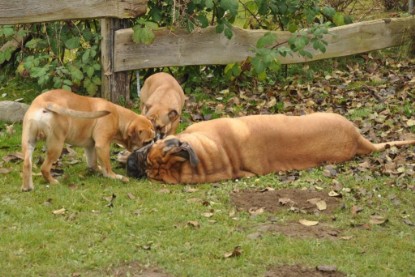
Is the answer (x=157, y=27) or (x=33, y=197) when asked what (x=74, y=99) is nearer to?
(x=33, y=197)

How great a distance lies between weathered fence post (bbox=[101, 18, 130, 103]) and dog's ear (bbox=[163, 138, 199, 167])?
10.1 feet

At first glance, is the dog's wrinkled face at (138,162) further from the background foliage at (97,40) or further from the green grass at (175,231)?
the background foliage at (97,40)

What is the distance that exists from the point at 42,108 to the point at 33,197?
88 cm

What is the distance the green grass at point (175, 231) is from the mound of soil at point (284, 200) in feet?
0.40

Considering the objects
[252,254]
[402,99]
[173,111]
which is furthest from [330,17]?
A: [252,254]

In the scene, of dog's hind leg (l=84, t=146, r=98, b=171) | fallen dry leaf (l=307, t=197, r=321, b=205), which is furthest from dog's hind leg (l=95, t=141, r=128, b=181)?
fallen dry leaf (l=307, t=197, r=321, b=205)

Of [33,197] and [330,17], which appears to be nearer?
[33,197]

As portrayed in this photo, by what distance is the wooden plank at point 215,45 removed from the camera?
36.0 feet

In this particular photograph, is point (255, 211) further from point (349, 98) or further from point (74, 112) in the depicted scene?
point (349, 98)

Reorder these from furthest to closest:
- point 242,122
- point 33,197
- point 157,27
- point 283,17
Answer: point 283,17 < point 157,27 < point 242,122 < point 33,197

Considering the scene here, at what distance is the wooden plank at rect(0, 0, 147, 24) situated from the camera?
401 inches

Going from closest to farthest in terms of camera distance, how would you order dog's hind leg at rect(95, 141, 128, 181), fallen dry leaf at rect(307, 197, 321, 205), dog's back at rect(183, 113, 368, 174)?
1. fallen dry leaf at rect(307, 197, 321, 205)
2. dog's hind leg at rect(95, 141, 128, 181)
3. dog's back at rect(183, 113, 368, 174)

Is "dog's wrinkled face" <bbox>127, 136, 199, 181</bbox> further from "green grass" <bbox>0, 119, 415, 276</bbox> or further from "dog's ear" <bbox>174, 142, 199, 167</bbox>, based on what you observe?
"green grass" <bbox>0, 119, 415, 276</bbox>

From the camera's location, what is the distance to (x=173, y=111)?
377 inches
